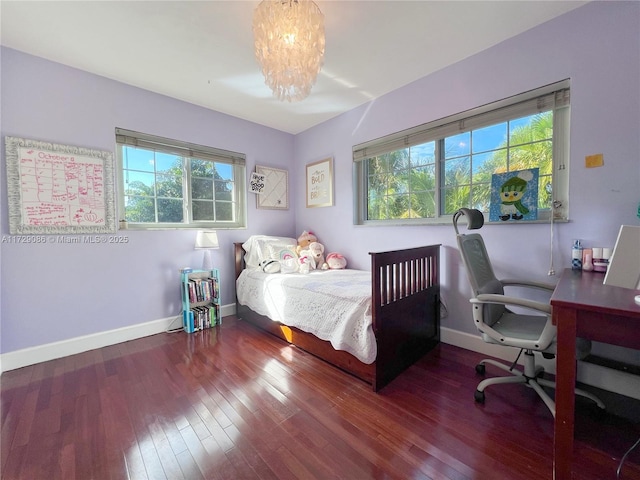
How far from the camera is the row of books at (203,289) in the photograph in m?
2.66

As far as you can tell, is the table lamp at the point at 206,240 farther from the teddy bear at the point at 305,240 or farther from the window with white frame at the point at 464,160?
the window with white frame at the point at 464,160

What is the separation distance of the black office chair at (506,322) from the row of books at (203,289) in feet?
7.74

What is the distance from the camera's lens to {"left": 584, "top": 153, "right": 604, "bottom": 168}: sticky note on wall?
1.59 meters

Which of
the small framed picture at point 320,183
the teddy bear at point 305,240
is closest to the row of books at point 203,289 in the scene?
the teddy bear at point 305,240

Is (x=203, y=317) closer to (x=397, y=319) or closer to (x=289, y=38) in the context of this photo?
(x=397, y=319)

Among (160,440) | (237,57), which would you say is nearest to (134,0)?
(237,57)

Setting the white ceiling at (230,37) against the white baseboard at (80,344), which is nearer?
the white ceiling at (230,37)

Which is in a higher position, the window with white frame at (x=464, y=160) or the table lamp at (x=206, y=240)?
the window with white frame at (x=464, y=160)

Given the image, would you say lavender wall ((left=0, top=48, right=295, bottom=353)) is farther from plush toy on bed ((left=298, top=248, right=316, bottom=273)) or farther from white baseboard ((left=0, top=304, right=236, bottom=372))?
plush toy on bed ((left=298, top=248, right=316, bottom=273))

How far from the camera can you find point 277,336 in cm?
250

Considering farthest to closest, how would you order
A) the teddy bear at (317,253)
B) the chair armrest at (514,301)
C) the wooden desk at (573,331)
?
the teddy bear at (317,253) < the chair armrest at (514,301) < the wooden desk at (573,331)

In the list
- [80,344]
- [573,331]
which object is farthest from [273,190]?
[573,331]

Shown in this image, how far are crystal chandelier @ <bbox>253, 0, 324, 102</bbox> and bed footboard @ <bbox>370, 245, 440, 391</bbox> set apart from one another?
1.19 meters

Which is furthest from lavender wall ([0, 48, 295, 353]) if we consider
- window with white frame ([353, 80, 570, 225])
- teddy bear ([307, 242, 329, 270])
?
window with white frame ([353, 80, 570, 225])
